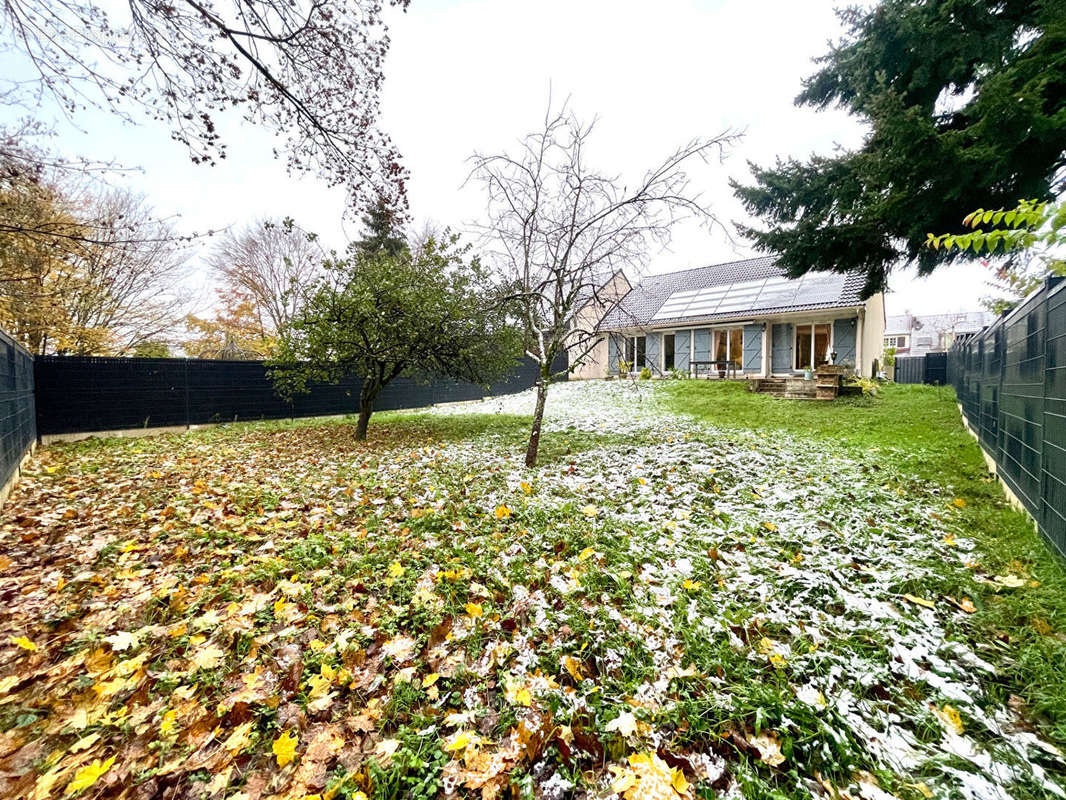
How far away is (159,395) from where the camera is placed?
30.0 ft

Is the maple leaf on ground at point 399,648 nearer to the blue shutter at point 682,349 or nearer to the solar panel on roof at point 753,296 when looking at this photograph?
the solar panel on roof at point 753,296

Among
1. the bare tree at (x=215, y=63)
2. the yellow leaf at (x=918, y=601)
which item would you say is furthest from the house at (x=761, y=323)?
the yellow leaf at (x=918, y=601)

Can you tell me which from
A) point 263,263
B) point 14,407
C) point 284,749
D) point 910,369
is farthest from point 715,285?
point 263,263

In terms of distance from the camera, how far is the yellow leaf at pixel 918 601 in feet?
8.14

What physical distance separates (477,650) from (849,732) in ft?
5.61

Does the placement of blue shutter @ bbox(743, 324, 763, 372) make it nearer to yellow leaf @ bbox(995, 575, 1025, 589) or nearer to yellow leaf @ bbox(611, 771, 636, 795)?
yellow leaf @ bbox(995, 575, 1025, 589)

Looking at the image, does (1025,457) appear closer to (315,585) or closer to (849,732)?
(849,732)

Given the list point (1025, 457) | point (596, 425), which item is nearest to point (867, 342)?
point (596, 425)

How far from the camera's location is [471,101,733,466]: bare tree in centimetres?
558

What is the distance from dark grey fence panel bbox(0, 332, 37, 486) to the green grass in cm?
819

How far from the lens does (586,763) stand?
1.65m

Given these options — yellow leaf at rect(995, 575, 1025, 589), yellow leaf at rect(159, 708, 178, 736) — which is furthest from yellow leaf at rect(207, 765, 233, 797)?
yellow leaf at rect(995, 575, 1025, 589)

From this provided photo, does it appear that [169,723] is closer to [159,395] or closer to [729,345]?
[159,395]

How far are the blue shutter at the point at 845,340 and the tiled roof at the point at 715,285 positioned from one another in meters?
0.91
